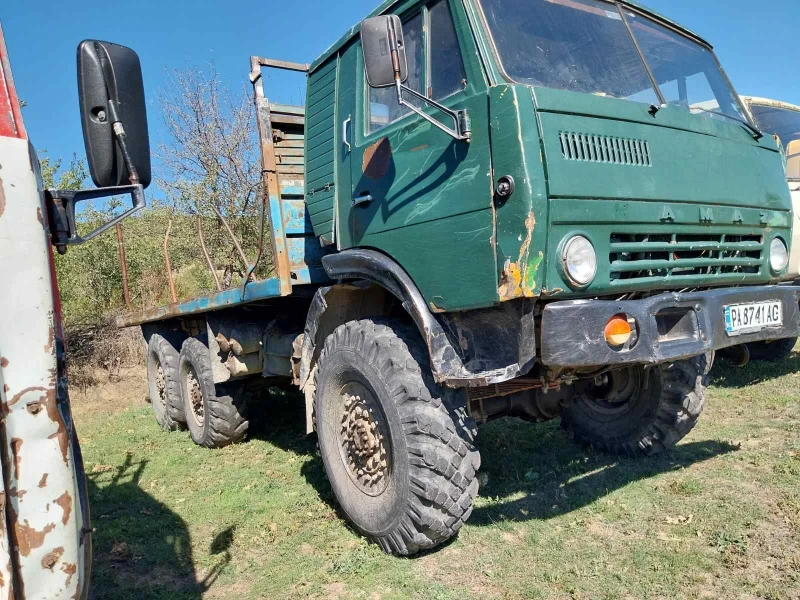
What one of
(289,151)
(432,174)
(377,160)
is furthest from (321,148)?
(432,174)

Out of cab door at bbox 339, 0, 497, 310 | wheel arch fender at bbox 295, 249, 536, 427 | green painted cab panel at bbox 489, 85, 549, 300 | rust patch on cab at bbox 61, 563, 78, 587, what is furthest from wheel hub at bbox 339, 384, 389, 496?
rust patch on cab at bbox 61, 563, 78, 587

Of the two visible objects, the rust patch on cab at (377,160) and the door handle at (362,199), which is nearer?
the rust patch on cab at (377,160)

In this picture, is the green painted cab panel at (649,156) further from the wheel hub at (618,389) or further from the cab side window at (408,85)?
the wheel hub at (618,389)

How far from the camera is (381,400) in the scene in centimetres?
303

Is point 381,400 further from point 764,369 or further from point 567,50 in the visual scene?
point 764,369

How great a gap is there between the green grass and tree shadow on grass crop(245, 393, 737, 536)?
0.05 ft

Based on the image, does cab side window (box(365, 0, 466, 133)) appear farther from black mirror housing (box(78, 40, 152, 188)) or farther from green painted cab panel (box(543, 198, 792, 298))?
black mirror housing (box(78, 40, 152, 188))

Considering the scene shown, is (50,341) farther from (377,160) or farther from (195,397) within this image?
(195,397)

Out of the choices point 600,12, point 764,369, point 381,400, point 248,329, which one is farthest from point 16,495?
point 764,369

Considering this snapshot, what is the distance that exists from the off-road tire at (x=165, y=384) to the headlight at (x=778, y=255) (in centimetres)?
546

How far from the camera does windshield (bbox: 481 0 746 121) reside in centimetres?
281

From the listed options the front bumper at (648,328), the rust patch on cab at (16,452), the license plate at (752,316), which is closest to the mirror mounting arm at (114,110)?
the rust patch on cab at (16,452)

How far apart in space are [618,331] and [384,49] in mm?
1610

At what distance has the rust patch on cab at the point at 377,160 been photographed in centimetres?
322
